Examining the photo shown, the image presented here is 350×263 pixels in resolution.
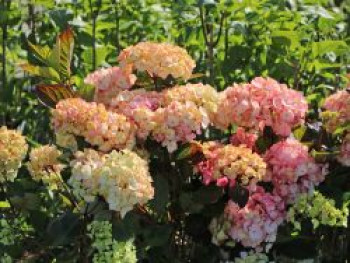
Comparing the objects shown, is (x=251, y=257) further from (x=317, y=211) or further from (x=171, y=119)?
(x=171, y=119)

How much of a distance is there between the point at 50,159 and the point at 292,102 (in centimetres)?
70

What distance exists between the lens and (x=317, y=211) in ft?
8.04

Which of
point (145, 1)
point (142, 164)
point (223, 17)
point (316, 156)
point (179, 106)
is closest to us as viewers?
point (142, 164)

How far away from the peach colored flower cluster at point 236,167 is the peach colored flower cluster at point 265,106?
3.7 inches

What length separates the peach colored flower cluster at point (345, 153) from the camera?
258 cm

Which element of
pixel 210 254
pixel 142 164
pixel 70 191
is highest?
pixel 142 164

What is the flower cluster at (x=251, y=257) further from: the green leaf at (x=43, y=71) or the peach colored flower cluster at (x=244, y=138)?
the green leaf at (x=43, y=71)

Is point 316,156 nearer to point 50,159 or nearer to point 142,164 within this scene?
point 142,164

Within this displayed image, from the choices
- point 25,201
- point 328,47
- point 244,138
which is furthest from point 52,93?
point 328,47

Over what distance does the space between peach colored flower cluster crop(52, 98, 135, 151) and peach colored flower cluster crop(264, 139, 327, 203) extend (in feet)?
1.37

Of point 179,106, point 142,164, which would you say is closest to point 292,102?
point 179,106

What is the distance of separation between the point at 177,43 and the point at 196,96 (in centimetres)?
146

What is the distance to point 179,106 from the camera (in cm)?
245

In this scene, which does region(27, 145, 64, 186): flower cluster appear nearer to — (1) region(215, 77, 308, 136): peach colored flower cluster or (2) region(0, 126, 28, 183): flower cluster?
(2) region(0, 126, 28, 183): flower cluster
